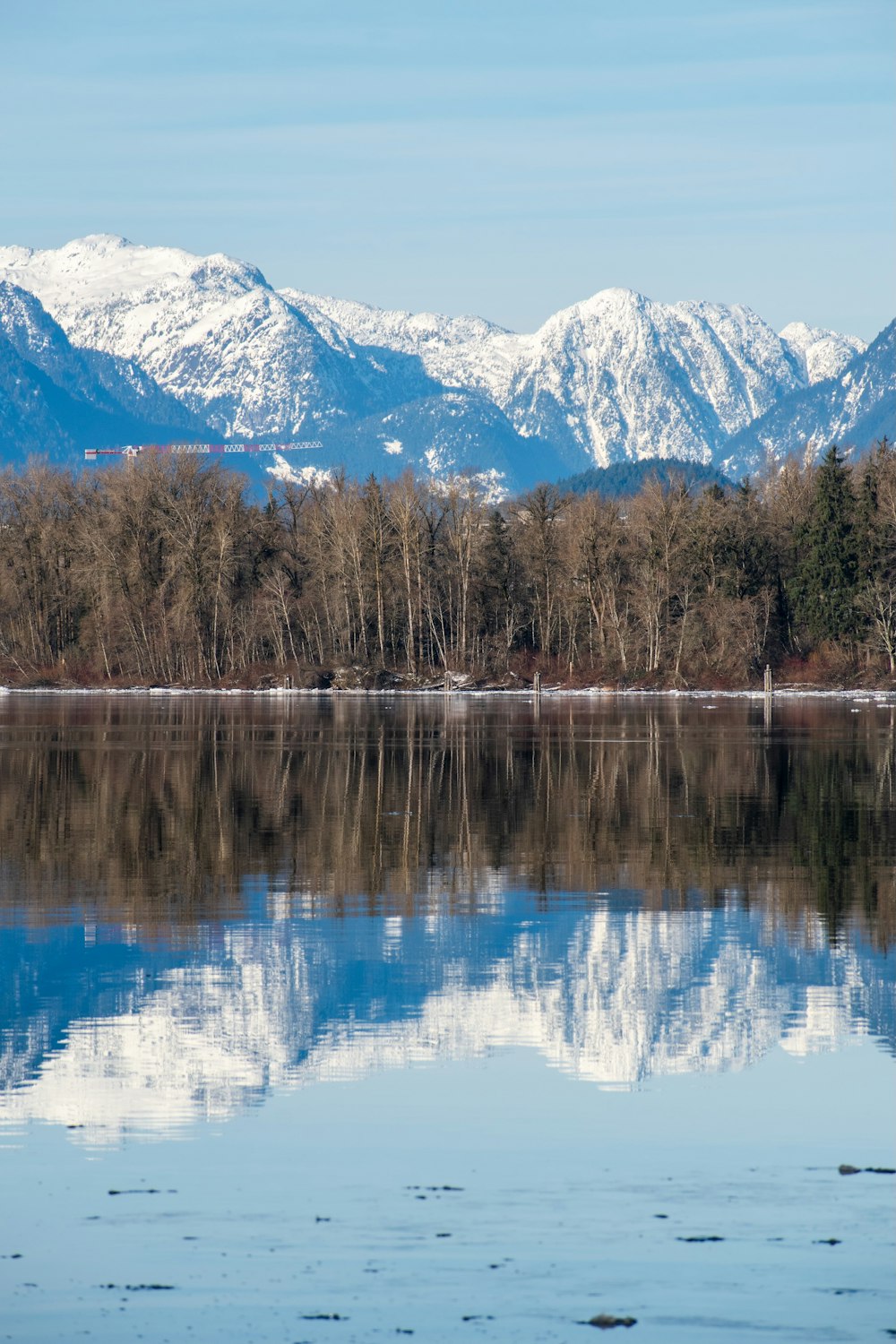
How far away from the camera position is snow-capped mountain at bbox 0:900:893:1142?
1358 cm

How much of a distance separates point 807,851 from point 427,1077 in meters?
14.4

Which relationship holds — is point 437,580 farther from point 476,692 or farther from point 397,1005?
Answer: point 397,1005

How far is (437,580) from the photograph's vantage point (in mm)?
124062

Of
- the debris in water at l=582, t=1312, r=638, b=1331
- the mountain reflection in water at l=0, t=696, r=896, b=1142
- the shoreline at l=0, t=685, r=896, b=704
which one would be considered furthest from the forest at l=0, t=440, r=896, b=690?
the debris in water at l=582, t=1312, r=638, b=1331

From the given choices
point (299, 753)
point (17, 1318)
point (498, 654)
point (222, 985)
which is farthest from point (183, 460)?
point (17, 1318)

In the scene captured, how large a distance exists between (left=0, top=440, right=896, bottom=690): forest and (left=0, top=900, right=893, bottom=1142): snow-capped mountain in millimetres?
94579

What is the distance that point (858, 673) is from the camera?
4424 inches

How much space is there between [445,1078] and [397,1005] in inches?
96.9

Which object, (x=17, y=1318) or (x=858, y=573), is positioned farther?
(x=858, y=573)

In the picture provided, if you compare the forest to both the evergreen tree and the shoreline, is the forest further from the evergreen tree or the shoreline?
the shoreline

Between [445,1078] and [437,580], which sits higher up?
[437,580]

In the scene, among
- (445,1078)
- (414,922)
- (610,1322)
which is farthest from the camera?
(414,922)

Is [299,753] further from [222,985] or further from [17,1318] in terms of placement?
[17,1318]

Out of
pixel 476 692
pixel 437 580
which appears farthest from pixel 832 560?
pixel 437 580
